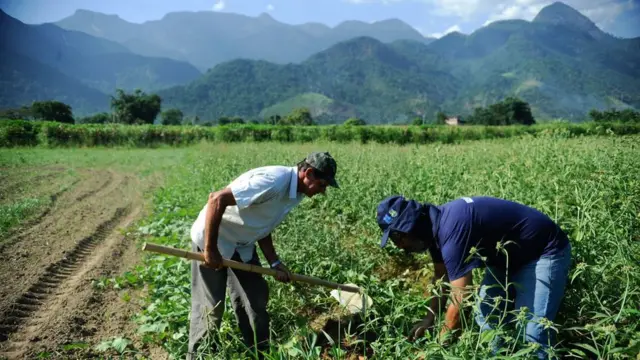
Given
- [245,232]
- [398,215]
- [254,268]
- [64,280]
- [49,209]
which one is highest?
[398,215]

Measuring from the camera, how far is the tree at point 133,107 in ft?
251

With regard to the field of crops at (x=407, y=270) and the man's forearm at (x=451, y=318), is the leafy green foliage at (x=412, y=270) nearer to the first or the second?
the field of crops at (x=407, y=270)

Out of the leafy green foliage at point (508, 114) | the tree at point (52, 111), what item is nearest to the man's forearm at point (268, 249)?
the tree at point (52, 111)

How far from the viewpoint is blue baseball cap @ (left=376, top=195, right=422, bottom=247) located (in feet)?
8.07

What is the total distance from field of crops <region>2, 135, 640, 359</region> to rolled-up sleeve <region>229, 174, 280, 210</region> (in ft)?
2.80

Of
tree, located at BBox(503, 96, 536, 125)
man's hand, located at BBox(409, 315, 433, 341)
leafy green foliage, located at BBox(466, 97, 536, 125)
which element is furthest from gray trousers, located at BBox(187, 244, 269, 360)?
tree, located at BBox(503, 96, 536, 125)

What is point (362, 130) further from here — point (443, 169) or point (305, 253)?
point (305, 253)

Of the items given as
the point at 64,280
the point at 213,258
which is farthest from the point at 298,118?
the point at 213,258

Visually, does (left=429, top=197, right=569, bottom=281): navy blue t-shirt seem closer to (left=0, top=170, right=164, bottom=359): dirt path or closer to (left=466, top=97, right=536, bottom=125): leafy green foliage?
(left=0, top=170, right=164, bottom=359): dirt path

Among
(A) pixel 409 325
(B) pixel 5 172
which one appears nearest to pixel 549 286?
(A) pixel 409 325

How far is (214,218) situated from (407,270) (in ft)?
7.01

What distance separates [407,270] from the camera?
4059 millimetres

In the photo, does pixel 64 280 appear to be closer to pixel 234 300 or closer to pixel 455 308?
pixel 234 300

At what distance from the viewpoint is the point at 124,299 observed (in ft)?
14.4
